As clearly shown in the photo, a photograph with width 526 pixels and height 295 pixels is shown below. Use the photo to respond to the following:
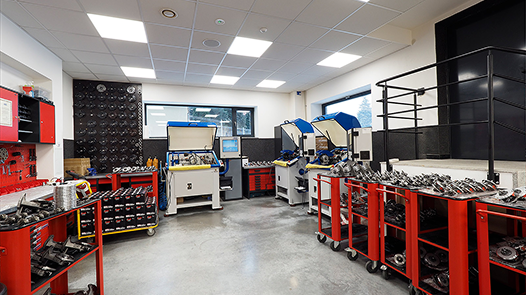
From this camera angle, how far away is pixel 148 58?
4.41 meters

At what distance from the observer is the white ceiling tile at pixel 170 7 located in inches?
110

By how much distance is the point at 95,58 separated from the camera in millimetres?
4324

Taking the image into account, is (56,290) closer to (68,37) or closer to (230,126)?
(68,37)

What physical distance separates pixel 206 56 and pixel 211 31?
95 centimetres

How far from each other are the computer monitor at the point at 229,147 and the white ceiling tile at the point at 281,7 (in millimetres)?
3284

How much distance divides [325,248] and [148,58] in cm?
441

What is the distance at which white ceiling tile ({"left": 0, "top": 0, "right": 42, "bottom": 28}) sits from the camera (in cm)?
272

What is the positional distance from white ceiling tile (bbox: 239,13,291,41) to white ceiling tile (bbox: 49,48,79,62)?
3035mm

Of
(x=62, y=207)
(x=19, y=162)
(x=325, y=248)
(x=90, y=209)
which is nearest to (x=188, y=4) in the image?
(x=62, y=207)

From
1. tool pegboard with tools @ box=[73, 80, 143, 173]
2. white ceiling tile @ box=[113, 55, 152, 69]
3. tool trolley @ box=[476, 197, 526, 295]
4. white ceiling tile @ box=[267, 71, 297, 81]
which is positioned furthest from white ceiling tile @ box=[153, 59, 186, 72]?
tool trolley @ box=[476, 197, 526, 295]

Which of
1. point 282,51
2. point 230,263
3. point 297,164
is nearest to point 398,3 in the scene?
point 282,51

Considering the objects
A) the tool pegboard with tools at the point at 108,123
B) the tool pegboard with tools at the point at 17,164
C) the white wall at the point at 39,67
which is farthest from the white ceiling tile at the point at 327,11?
the tool pegboard with tools at the point at 108,123

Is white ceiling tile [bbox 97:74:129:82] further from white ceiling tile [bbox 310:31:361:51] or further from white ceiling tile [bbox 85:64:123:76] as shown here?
white ceiling tile [bbox 310:31:361:51]

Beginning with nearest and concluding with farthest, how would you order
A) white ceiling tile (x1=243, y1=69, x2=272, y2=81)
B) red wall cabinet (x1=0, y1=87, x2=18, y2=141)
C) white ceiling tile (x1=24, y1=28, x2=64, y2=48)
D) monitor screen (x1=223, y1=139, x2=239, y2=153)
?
red wall cabinet (x1=0, y1=87, x2=18, y2=141), white ceiling tile (x1=24, y1=28, x2=64, y2=48), white ceiling tile (x1=243, y1=69, x2=272, y2=81), monitor screen (x1=223, y1=139, x2=239, y2=153)
